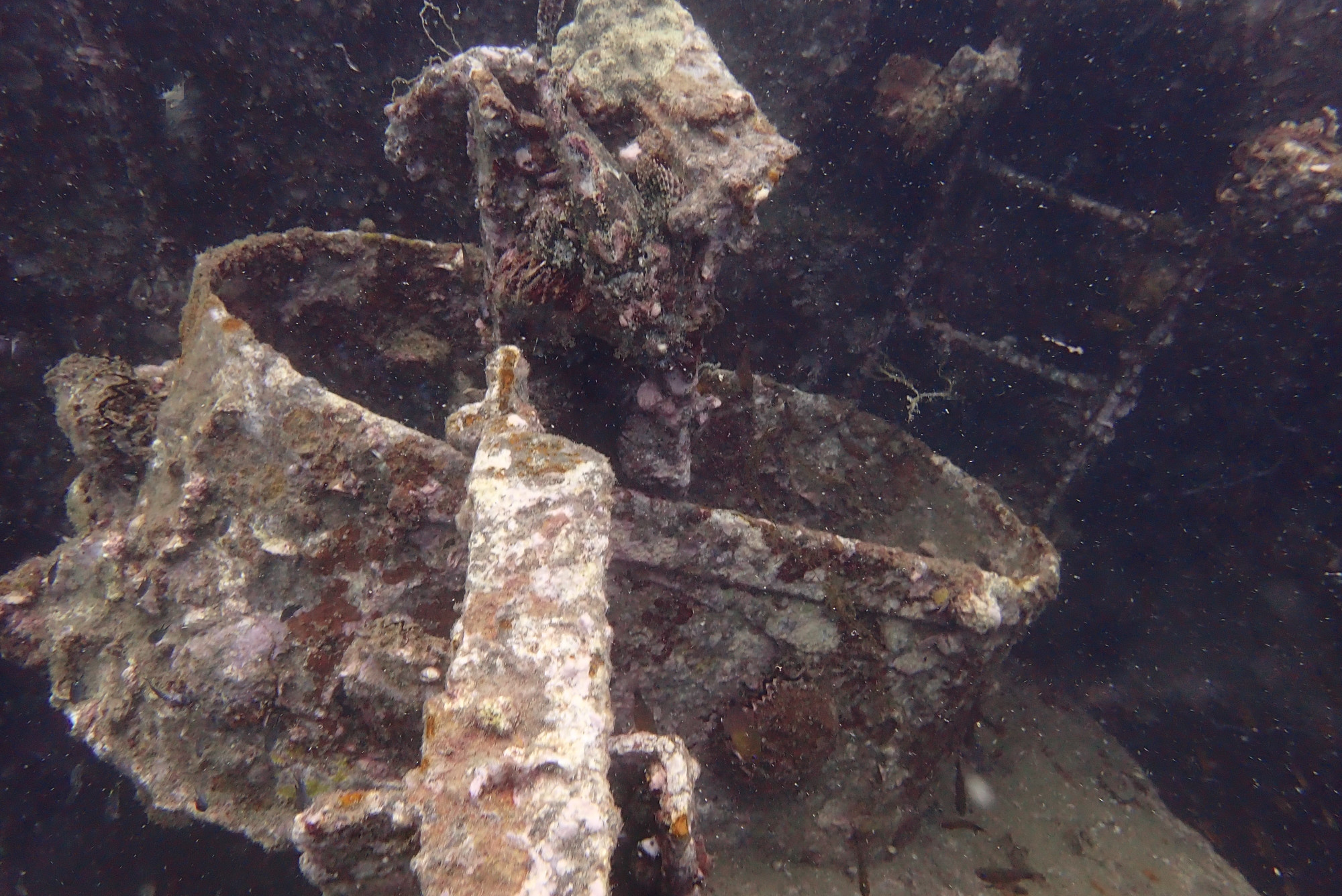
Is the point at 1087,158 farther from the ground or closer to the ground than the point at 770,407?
farther from the ground

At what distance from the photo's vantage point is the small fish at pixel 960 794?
15.4ft

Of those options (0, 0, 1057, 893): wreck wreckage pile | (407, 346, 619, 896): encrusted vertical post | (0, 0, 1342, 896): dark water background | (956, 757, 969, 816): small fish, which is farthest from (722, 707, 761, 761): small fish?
(0, 0, 1342, 896): dark water background

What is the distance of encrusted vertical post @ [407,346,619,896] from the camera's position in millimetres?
1474

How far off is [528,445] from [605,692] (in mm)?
910

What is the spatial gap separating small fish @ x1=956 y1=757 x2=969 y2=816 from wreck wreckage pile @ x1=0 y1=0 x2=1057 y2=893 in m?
0.99

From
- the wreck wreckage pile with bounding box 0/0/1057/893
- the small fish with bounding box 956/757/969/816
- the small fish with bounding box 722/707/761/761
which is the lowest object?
the small fish with bounding box 956/757/969/816

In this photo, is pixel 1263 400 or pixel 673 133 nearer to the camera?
pixel 673 133

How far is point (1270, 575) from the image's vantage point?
19.0 ft

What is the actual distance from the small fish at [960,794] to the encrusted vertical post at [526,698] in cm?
403

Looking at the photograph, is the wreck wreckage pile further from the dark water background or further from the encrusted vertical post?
the dark water background

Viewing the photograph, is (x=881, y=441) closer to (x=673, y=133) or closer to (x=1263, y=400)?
(x=673, y=133)

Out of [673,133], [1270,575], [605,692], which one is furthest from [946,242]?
[605,692]

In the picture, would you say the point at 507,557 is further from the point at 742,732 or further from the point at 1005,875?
the point at 1005,875

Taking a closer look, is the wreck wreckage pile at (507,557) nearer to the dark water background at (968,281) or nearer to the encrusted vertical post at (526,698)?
the encrusted vertical post at (526,698)
